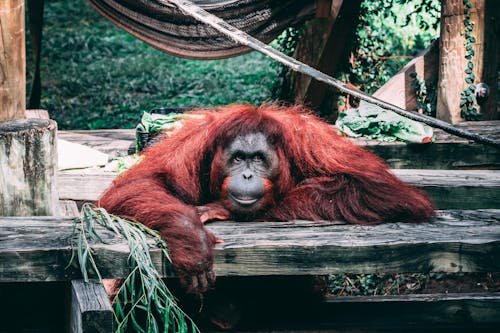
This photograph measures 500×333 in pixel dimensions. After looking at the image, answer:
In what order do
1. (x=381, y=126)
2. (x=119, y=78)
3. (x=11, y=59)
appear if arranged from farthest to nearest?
(x=119, y=78) → (x=381, y=126) → (x=11, y=59)

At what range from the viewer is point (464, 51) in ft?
16.7

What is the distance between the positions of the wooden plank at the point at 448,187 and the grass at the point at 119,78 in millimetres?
4253

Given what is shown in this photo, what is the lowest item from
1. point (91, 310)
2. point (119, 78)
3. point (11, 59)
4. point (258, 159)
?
point (91, 310)

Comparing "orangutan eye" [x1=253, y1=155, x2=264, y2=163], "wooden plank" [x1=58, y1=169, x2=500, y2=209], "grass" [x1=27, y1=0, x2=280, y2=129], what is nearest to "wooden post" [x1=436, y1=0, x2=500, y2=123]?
"wooden plank" [x1=58, y1=169, x2=500, y2=209]

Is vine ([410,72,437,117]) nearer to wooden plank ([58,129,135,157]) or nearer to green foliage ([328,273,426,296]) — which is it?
green foliage ([328,273,426,296])

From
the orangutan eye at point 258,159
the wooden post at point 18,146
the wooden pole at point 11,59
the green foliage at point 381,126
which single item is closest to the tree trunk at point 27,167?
the wooden post at point 18,146

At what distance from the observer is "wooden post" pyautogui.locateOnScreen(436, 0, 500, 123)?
5055mm

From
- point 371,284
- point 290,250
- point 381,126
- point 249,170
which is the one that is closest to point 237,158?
point 249,170

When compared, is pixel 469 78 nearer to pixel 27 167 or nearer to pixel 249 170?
pixel 249 170

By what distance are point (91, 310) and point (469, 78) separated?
315 centimetres

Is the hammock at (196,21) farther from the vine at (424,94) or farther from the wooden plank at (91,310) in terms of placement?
the wooden plank at (91,310)

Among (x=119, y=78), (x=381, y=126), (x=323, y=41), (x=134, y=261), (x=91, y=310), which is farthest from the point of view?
(x=119, y=78)

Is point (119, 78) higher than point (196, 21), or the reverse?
point (196, 21)

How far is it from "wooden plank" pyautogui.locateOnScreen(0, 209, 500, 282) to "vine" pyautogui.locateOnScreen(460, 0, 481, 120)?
6.61 ft
